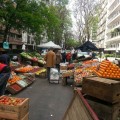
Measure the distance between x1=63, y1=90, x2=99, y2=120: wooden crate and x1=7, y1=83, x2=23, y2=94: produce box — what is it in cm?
596

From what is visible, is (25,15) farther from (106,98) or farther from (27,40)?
(27,40)

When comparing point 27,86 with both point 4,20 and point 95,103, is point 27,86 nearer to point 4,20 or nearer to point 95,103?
point 95,103

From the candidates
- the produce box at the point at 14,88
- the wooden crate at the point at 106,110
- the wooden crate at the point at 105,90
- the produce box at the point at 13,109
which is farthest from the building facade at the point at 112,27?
the wooden crate at the point at 106,110

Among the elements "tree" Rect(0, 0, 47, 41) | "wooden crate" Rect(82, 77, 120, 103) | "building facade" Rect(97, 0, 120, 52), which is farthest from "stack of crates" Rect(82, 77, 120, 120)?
"building facade" Rect(97, 0, 120, 52)

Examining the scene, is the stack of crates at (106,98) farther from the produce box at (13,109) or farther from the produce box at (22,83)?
the produce box at (22,83)

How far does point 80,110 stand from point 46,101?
18.3 ft

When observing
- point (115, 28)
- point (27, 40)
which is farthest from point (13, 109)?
point (27, 40)

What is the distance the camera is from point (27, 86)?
530 inches

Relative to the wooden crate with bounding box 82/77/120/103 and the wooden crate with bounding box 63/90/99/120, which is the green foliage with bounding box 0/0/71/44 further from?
the wooden crate with bounding box 82/77/120/103

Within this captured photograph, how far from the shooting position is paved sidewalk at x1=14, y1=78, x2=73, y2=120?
8.20 meters

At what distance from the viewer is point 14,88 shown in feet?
37.9

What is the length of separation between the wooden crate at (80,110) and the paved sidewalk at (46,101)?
2.60 metres

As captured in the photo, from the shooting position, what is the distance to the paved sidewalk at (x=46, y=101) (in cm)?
820

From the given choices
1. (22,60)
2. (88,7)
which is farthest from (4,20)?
(88,7)
